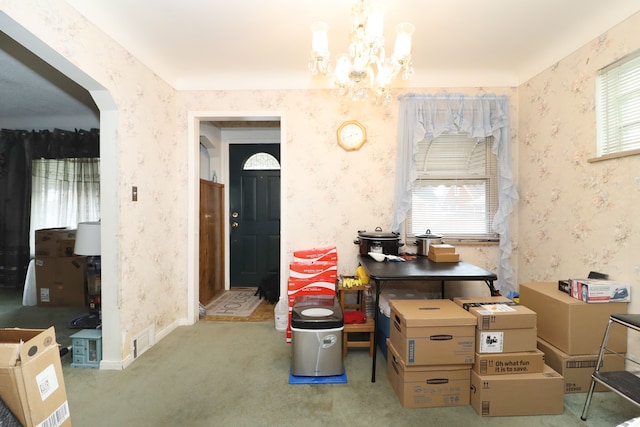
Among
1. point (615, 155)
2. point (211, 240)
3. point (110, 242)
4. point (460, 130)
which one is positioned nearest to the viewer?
point (615, 155)

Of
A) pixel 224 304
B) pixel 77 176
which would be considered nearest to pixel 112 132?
pixel 224 304

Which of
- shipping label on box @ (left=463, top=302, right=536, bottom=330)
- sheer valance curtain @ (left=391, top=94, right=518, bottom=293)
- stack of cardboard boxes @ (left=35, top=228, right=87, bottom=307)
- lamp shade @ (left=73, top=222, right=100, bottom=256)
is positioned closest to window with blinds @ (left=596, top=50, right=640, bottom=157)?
sheer valance curtain @ (left=391, top=94, right=518, bottom=293)

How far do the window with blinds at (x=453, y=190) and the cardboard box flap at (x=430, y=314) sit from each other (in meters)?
1.13

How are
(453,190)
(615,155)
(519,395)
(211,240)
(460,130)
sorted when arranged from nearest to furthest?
(519,395) < (615,155) < (460,130) < (453,190) < (211,240)

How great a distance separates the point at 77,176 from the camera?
4004mm

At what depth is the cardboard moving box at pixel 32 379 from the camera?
1.00 m

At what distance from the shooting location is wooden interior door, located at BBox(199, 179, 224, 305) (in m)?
3.54

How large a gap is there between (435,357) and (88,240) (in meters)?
2.70

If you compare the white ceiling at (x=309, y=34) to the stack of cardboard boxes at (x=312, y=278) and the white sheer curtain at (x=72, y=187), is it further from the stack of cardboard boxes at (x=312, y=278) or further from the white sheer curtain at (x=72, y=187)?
the white sheer curtain at (x=72, y=187)

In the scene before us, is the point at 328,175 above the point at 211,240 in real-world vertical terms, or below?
above

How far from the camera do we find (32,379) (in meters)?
1.05

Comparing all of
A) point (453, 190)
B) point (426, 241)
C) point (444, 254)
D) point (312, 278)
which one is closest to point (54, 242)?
point (312, 278)

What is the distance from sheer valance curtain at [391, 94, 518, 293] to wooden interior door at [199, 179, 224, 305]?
2.32m

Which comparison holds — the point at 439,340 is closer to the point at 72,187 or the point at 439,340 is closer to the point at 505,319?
the point at 505,319
